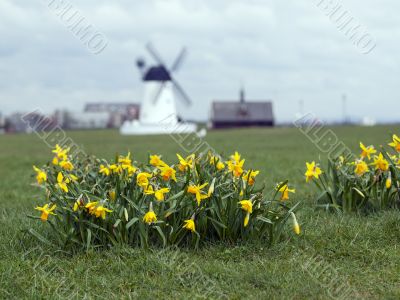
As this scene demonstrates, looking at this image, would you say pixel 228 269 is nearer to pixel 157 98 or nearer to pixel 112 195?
pixel 112 195

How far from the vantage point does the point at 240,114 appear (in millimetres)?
87625

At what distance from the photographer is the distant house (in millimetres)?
86375

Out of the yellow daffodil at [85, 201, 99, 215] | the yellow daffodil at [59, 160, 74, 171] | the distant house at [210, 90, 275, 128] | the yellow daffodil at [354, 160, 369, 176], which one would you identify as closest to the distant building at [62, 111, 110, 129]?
the distant house at [210, 90, 275, 128]

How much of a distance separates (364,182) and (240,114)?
82.1 meters

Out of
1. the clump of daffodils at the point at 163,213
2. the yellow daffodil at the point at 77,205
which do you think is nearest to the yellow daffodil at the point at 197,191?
the clump of daffodils at the point at 163,213

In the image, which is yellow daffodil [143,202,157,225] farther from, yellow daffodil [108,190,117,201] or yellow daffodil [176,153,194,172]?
yellow daffodil [176,153,194,172]

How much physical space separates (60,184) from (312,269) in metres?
2.46

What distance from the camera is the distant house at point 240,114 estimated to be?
86.4m

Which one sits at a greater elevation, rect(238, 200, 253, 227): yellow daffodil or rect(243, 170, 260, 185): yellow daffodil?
rect(243, 170, 260, 185): yellow daffodil

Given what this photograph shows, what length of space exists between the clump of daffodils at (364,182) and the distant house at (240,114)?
7956 cm

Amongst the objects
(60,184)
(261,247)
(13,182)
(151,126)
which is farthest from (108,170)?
(151,126)

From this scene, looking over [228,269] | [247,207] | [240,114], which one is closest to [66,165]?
[247,207]

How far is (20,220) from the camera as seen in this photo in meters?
6.05

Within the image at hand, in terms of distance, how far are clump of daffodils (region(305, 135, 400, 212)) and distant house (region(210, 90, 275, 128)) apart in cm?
7956
